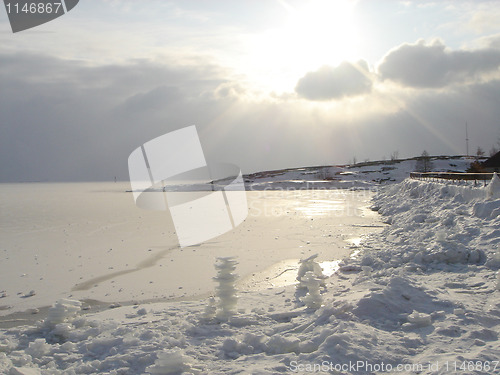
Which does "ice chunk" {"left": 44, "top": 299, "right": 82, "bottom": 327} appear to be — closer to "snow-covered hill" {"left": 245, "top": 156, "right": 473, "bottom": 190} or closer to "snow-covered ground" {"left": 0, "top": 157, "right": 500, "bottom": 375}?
"snow-covered ground" {"left": 0, "top": 157, "right": 500, "bottom": 375}

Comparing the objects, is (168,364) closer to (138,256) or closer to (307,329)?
(307,329)

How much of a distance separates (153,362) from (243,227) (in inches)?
542

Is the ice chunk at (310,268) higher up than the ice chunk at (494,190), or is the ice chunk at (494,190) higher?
the ice chunk at (494,190)

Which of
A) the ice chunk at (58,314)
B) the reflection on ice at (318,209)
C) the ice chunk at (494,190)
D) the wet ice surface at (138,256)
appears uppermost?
the ice chunk at (494,190)

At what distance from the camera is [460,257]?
888 cm

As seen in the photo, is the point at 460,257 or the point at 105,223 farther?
the point at 105,223

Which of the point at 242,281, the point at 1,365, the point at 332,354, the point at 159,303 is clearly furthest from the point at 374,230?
the point at 1,365

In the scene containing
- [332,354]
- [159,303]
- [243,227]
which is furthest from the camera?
[243,227]

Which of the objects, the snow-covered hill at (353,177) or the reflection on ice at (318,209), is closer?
the reflection on ice at (318,209)

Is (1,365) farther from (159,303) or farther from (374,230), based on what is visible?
(374,230)

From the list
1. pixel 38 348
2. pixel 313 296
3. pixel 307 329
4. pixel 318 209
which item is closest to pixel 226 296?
pixel 313 296

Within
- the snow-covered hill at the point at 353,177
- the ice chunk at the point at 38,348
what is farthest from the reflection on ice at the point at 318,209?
the snow-covered hill at the point at 353,177

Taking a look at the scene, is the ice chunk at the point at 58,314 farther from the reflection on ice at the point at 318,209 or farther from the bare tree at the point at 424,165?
the bare tree at the point at 424,165

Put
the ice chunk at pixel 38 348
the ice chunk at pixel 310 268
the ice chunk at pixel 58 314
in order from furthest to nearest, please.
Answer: the ice chunk at pixel 310 268
the ice chunk at pixel 58 314
the ice chunk at pixel 38 348
